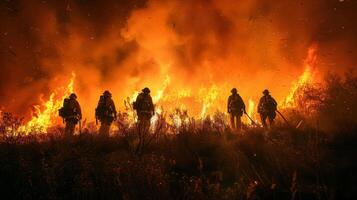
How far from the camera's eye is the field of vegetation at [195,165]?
4.61 metres

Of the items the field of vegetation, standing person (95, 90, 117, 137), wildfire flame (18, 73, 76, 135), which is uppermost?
wildfire flame (18, 73, 76, 135)

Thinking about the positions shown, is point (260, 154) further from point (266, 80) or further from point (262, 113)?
point (266, 80)

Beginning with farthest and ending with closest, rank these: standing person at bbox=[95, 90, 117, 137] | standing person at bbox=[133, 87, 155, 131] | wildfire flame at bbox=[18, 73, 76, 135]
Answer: wildfire flame at bbox=[18, 73, 76, 135] → standing person at bbox=[95, 90, 117, 137] → standing person at bbox=[133, 87, 155, 131]

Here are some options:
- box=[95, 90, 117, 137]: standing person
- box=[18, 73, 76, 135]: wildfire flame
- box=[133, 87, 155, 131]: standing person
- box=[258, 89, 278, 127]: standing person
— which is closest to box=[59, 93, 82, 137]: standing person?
box=[95, 90, 117, 137]: standing person

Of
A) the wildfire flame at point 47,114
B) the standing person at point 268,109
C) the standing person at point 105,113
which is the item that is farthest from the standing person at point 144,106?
the wildfire flame at point 47,114

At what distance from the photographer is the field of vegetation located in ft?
15.1

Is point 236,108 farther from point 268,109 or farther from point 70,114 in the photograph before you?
point 70,114

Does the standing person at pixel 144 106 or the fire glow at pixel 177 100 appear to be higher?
the fire glow at pixel 177 100

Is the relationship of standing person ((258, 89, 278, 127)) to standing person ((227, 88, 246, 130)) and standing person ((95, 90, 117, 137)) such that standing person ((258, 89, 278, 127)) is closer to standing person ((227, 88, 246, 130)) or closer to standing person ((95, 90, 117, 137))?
standing person ((227, 88, 246, 130))

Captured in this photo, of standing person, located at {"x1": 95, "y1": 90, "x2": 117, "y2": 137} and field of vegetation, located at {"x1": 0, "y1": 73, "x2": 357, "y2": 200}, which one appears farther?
standing person, located at {"x1": 95, "y1": 90, "x2": 117, "y2": 137}

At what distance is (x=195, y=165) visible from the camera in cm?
693

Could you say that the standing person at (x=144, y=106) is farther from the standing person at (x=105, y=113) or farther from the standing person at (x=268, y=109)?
the standing person at (x=268, y=109)

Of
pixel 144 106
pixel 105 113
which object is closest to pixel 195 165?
pixel 144 106

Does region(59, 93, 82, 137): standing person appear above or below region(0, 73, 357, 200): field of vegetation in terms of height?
above
